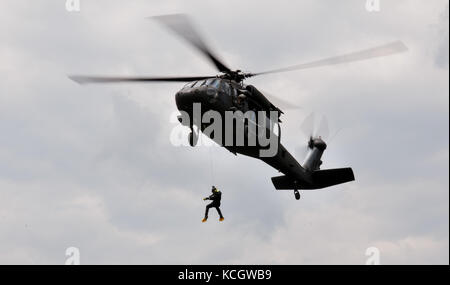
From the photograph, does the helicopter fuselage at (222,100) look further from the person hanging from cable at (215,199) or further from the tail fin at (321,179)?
the tail fin at (321,179)

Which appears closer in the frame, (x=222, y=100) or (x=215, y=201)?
(x=222, y=100)


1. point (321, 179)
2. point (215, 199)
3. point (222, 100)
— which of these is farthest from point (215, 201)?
point (321, 179)

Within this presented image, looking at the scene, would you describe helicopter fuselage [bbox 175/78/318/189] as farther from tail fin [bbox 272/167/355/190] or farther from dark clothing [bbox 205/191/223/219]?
tail fin [bbox 272/167/355/190]

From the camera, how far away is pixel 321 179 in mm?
34281

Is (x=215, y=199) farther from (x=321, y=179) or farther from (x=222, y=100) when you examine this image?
(x=321, y=179)

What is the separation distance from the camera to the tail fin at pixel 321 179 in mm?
33031

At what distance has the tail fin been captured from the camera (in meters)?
33.0

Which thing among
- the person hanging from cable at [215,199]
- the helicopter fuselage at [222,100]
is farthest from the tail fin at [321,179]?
the person hanging from cable at [215,199]

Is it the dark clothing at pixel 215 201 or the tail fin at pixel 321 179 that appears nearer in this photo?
the dark clothing at pixel 215 201

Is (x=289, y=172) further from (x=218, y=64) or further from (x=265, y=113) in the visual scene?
(x=218, y=64)
